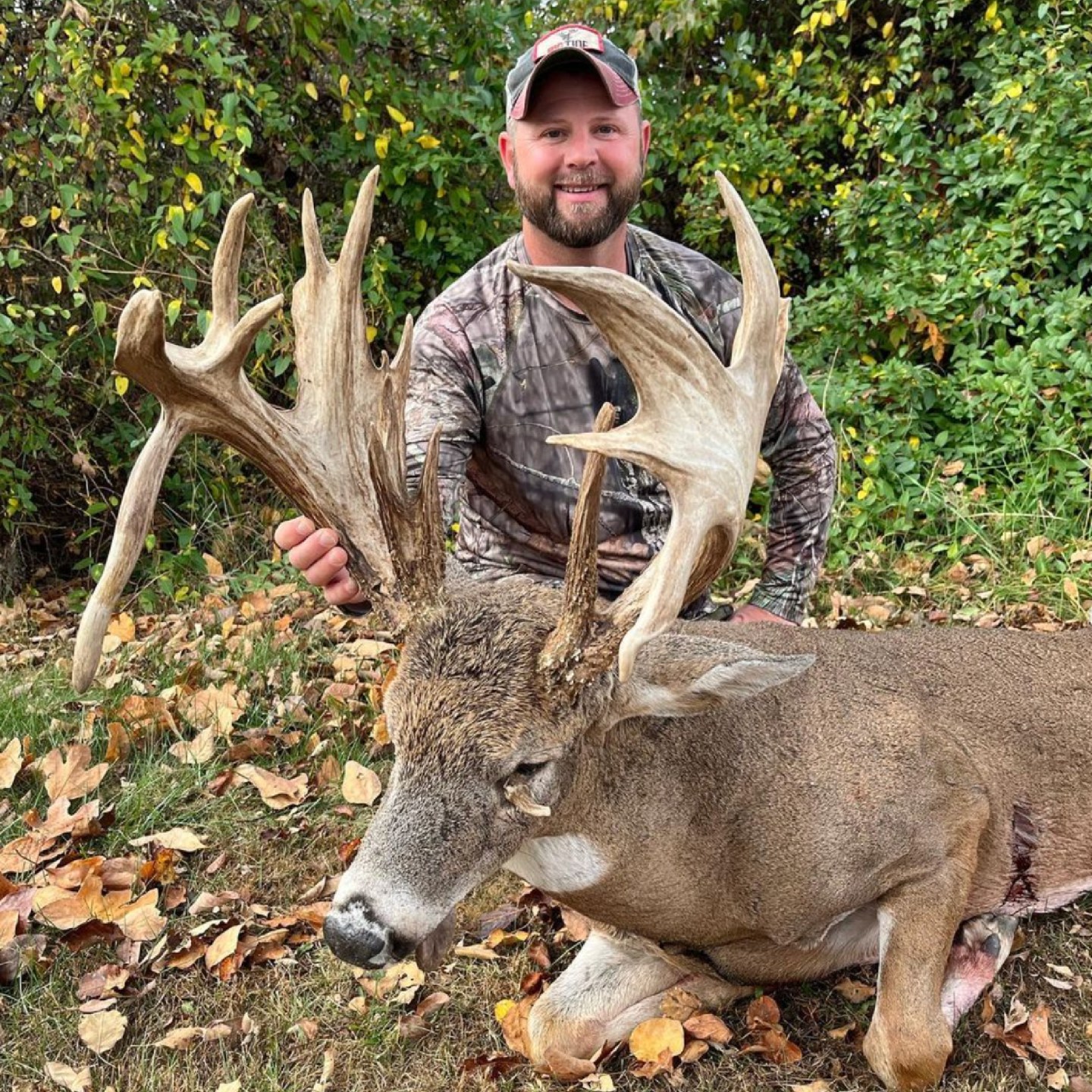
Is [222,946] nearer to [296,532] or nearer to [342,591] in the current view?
[342,591]

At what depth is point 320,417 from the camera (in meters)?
2.88

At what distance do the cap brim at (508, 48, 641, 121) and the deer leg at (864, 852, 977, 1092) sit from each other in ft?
9.28

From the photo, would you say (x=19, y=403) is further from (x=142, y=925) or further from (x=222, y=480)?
(x=142, y=925)

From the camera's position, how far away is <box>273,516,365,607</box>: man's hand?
9.22ft

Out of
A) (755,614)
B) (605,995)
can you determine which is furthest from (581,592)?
(755,614)

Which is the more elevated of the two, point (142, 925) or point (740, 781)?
point (740, 781)

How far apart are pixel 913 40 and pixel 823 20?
2.18 ft

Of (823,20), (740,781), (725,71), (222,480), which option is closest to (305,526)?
(740,781)

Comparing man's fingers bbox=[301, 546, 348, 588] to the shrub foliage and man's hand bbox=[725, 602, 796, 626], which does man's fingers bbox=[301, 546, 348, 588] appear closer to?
man's hand bbox=[725, 602, 796, 626]

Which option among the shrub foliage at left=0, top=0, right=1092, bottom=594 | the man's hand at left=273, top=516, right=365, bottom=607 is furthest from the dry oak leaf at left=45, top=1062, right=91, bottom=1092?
the shrub foliage at left=0, top=0, right=1092, bottom=594

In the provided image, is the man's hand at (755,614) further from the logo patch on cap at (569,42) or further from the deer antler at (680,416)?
the logo patch on cap at (569,42)

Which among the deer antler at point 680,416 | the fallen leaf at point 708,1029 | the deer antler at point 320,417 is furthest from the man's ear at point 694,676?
the fallen leaf at point 708,1029

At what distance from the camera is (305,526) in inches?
113

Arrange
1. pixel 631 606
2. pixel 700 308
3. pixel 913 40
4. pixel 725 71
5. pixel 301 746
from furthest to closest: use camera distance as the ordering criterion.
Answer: pixel 725 71 < pixel 913 40 < pixel 301 746 < pixel 700 308 < pixel 631 606
